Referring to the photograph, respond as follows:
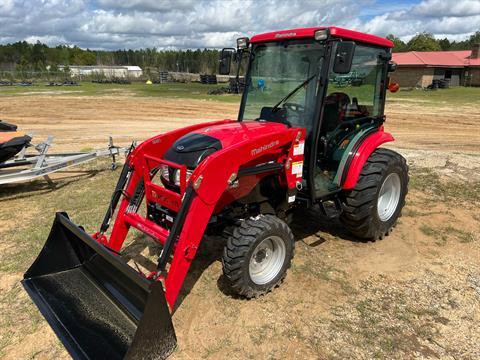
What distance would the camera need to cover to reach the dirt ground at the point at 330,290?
3.16m

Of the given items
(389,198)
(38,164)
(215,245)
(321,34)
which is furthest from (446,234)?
(38,164)

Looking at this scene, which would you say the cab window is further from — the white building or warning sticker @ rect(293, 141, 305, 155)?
the white building

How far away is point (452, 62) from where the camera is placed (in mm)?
40250

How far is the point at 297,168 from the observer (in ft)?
13.2

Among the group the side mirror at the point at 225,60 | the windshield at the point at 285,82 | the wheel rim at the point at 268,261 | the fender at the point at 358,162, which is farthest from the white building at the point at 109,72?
the wheel rim at the point at 268,261

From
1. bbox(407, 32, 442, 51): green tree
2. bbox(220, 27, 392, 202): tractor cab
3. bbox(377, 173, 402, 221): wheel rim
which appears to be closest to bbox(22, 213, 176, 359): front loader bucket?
bbox(220, 27, 392, 202): tractor cab

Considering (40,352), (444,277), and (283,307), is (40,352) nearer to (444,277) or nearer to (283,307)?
(283,307)

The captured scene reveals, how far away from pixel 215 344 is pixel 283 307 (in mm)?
747

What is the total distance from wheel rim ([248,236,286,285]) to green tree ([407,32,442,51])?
61315 mm

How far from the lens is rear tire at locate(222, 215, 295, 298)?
3400 millimetres

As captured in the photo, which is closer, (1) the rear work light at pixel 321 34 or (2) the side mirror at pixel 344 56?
(2) the side mirror at pixel 344 56

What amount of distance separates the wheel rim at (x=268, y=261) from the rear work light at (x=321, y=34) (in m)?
1.89

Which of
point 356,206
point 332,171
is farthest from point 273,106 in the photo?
point 356,206

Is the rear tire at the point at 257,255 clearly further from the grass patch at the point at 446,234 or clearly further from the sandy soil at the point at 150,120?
the sandy soil at the point at 150,120
